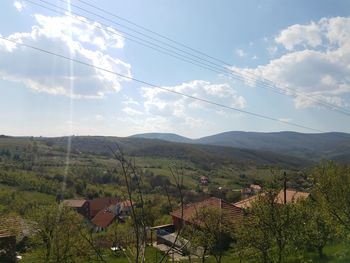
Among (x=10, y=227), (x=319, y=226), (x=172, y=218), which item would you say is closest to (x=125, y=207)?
(x=10, y=227)

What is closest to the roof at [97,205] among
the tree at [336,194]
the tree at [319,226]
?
the tree at [319,226]

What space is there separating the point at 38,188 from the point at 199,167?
3884 inches

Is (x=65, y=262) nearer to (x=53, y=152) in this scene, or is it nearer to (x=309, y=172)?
(x=309, y=172)

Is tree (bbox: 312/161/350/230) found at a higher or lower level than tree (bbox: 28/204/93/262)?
higher

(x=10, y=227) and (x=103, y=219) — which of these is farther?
(x=103, y=219)

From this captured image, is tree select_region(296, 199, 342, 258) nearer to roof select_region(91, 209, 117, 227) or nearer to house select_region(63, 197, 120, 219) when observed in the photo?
roof select_region(91, 209, 117, 227)

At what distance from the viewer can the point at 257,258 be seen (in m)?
19.7

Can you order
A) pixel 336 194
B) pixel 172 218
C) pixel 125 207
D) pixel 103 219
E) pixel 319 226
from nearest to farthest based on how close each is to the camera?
pixel 125 207
pixel 336 194
pixel 319 226
pixel 172 218
pixel 103 219

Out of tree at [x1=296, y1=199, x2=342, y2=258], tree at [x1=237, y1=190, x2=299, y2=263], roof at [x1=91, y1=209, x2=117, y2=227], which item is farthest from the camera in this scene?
roof at [x1=91, y1=209, x2=117, y2=227]

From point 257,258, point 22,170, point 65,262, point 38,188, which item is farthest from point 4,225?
point 22,170

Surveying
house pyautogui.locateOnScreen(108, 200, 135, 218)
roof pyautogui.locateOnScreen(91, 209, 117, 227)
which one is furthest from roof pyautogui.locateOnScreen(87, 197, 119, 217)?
house pyautogui.locateOnScreen(108, 200, 135, 218)

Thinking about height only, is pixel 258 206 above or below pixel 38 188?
above

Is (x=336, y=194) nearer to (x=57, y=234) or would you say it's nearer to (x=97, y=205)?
(x=57, y=234)

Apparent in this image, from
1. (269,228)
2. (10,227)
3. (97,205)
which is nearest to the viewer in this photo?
(269,228)
